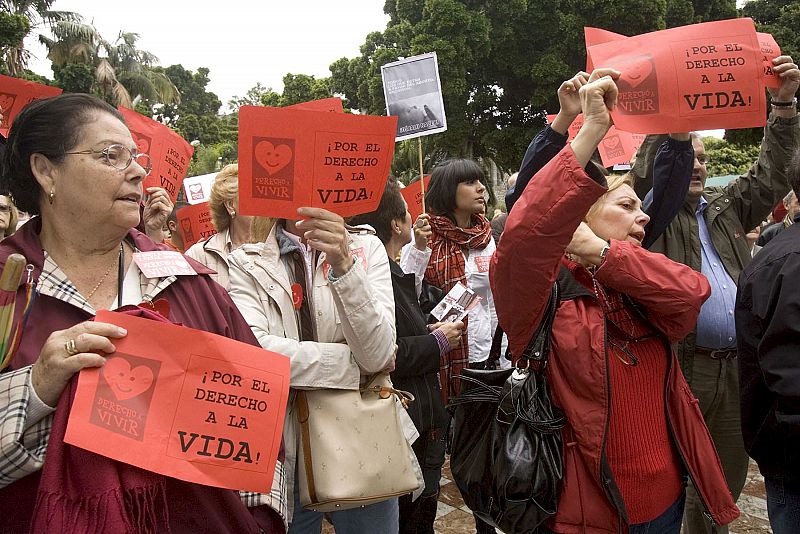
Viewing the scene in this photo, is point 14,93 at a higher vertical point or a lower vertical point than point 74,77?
lower

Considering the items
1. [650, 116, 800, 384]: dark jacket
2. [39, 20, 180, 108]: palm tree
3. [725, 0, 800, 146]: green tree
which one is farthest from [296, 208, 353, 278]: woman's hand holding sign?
[39, 20, 180, 108]: palm tree

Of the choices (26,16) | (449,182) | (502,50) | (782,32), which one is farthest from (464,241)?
(26,16)

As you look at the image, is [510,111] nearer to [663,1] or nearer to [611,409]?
[663,1]

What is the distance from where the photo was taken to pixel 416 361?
9.47ft

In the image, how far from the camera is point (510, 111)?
937 inches

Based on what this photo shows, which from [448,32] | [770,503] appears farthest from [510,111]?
[770,503]

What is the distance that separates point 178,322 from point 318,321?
2.23 ft

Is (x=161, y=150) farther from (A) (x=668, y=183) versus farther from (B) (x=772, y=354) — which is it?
(B) (x=772, y=354)

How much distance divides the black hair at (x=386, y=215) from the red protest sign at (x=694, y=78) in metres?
1.47

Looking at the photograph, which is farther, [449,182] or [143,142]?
[449,182]

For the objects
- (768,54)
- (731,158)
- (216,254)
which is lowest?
(731,158)

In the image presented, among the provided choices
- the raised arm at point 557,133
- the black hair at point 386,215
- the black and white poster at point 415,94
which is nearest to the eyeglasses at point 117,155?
the raised arm at point 557,133

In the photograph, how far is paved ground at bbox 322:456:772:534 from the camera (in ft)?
12.6

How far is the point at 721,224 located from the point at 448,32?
19.1 m
